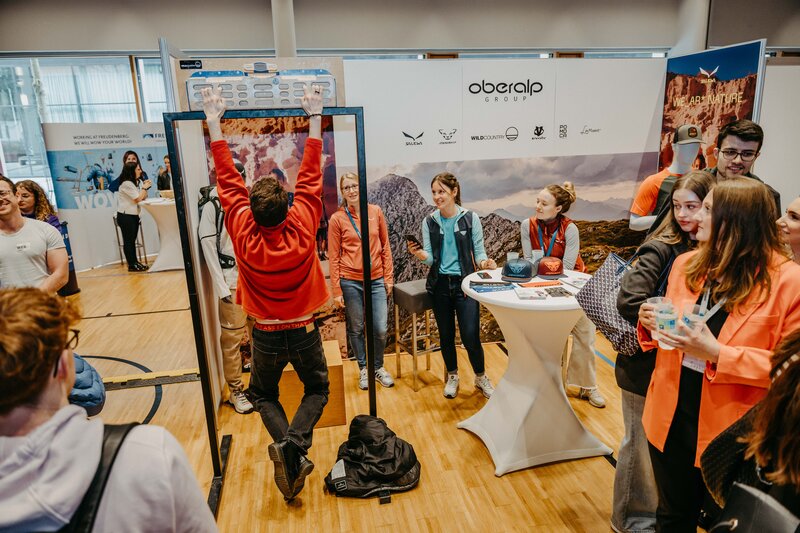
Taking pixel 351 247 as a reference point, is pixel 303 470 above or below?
below

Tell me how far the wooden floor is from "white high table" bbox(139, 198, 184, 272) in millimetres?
2718

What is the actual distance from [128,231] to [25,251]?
4467 mm

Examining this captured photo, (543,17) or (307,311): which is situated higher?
(543,17)

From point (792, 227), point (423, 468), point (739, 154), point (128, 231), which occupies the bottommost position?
point (423, 468)

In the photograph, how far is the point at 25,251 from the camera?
2.73 meters

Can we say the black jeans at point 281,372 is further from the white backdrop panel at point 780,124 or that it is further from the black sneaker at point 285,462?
the white backdrop panel at point 780,124

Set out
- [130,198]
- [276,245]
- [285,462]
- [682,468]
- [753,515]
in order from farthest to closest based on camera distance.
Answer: [130,198] → [285,462] → [276,245] → [682,468] → [753,515]

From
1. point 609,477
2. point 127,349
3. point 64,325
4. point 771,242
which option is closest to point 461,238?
point 609,477

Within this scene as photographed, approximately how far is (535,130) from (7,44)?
5.61 m

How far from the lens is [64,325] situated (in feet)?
2.96

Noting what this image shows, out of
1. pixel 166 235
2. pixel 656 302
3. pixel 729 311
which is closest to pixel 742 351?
pixel 729 311

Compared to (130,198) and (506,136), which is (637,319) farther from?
(130,198)

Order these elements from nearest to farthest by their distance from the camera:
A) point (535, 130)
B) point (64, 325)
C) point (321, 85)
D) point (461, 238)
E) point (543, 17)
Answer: point (64, 325) → point (321, 85) → point (461, 238) → point (535, 130) → point (543, 17)

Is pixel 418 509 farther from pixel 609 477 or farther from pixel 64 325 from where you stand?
pixel 64 325
